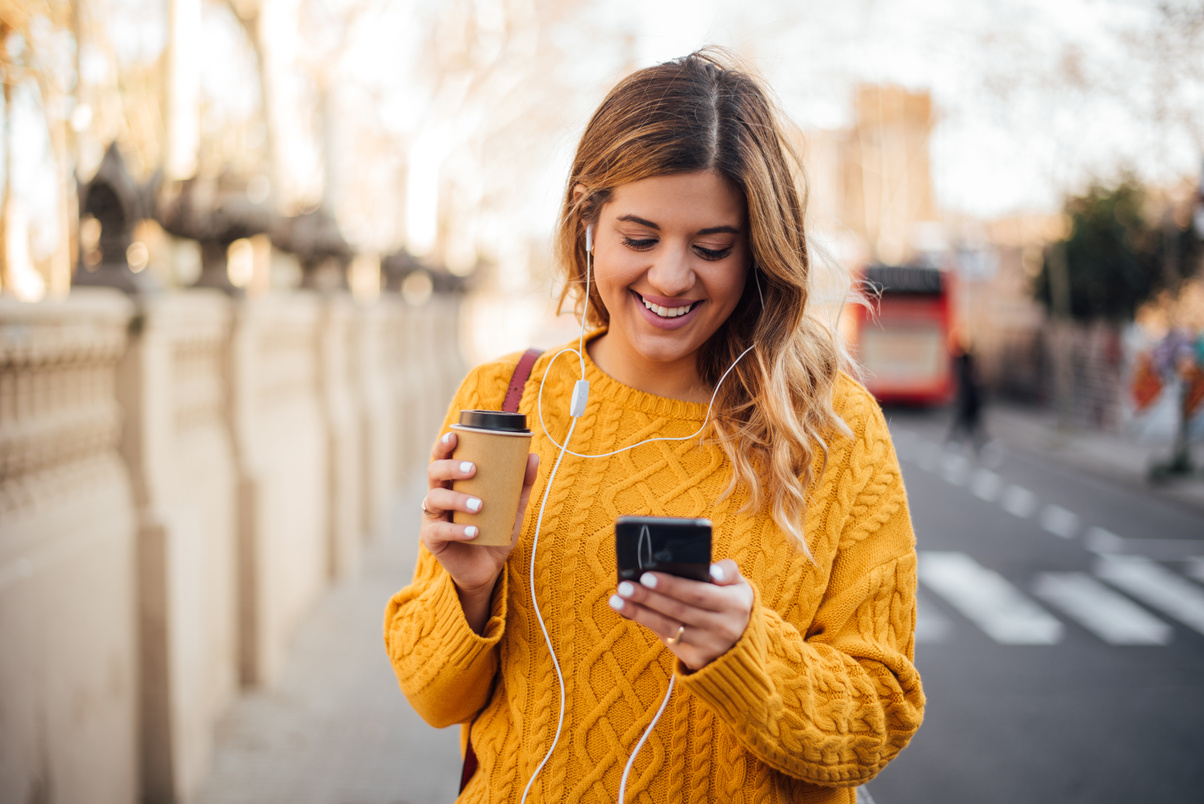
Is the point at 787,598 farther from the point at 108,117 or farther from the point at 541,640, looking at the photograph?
the point at 108,117

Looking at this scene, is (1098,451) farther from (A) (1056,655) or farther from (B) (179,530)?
(B) (179,530)

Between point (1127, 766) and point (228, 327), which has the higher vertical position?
point (228, 327)

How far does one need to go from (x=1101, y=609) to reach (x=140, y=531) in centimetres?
722

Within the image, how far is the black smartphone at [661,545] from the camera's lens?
1.47m

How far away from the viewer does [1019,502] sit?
43.7 feet

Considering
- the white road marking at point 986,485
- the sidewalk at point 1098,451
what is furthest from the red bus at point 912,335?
the white road marking at point 986,485

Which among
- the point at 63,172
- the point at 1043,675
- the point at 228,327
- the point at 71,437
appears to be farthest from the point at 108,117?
the point at 1043,675

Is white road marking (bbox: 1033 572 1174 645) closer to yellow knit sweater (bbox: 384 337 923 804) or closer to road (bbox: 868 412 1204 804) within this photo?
road (bbox: 868 412 1204 804)

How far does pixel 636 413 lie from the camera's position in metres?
2.06

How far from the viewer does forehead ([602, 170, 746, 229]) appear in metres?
1.85

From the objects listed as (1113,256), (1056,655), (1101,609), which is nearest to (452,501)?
(1056,655)

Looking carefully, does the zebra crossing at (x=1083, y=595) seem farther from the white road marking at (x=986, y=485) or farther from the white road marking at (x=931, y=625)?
the white road marking at (x=986, y=485)

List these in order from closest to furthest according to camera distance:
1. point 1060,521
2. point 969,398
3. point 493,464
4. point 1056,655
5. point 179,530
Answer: point 493,464 → point 179,530 → point 1056,655 → point 1060,521 → point 969,398

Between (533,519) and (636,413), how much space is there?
31 cm
